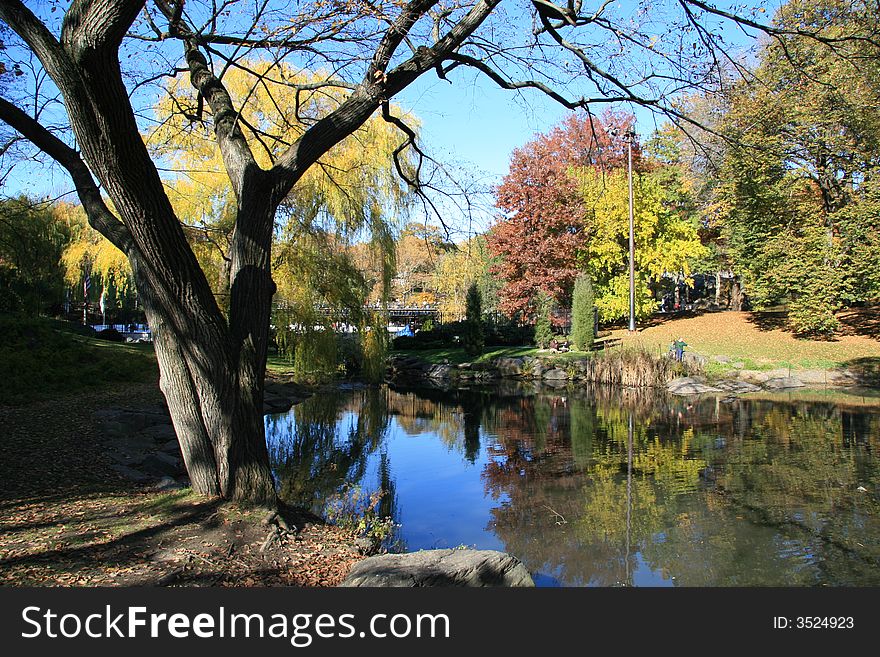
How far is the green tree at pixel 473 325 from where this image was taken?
2586cm

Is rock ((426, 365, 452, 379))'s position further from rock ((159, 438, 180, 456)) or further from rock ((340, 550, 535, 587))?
rock ((340, 550, 535, 587))

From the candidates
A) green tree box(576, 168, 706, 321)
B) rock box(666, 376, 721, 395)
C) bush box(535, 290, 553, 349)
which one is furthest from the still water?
green tree box(576, 168, 706, 321)

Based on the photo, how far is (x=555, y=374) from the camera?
22000 mm

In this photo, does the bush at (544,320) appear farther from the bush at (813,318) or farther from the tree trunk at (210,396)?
the tree trunk at (210,396)

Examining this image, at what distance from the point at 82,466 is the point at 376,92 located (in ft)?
16.3

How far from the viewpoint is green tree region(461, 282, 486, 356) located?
2586cm

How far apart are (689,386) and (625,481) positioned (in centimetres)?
1072

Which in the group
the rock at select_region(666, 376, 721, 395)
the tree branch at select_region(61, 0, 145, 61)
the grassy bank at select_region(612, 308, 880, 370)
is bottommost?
the rock at select_region(666, 376, 721, 395)

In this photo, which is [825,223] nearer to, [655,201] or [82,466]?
[655,201]

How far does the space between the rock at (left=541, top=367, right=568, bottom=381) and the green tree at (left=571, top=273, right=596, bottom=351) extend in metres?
2.46

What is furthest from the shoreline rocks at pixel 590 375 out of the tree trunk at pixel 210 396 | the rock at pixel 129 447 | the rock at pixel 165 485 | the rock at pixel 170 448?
the tree trunk at pixel 210 396

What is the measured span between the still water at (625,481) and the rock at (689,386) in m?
2.14

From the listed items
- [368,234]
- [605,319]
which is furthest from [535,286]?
Answer: [368,234]

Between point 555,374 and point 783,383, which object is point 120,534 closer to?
point 783,383
